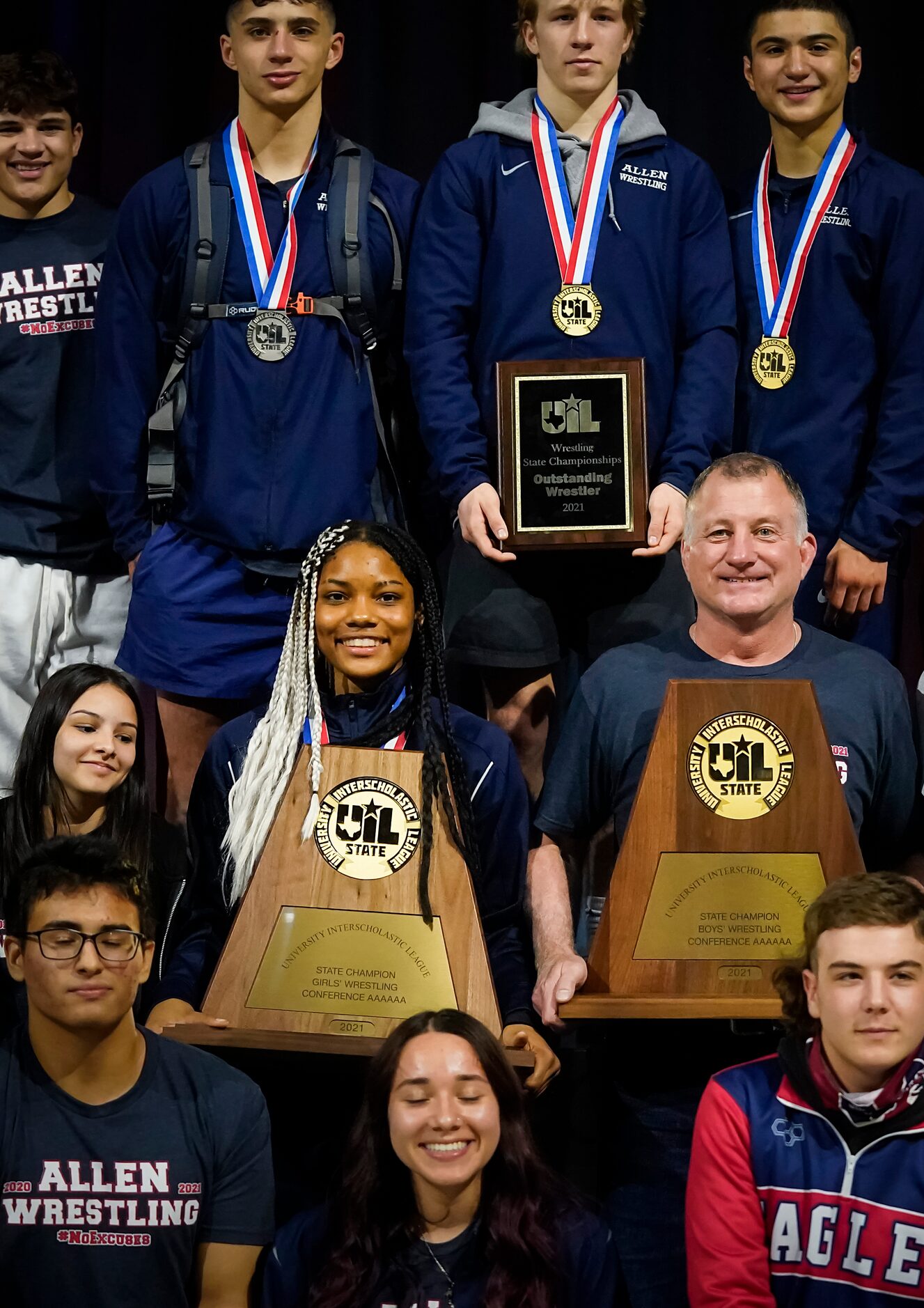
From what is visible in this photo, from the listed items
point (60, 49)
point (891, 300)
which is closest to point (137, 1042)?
point (891, 300)

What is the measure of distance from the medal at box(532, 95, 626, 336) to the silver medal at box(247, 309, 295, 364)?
633mm

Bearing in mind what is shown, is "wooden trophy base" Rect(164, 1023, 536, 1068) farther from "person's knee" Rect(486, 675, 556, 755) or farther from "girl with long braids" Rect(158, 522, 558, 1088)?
"person's knee" Rect(486, 675, 556, 755)

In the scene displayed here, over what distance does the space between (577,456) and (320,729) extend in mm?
869

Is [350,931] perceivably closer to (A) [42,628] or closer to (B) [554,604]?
(B) [554,604]

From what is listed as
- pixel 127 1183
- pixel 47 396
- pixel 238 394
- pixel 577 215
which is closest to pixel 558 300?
pixel 577 215

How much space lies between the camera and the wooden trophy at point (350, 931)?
3.56 metres

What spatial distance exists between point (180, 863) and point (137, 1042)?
82 cm

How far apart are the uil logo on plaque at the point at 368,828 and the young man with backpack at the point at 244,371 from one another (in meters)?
0.83

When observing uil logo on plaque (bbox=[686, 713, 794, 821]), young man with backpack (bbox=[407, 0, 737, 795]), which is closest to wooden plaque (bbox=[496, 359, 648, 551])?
young man with backpack (bbox=[407, 0, 737, 795])

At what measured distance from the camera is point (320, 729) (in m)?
3.96

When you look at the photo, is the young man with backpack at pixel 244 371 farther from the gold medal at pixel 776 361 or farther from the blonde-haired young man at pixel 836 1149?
the blonde-haired young man at pixel 836 1149

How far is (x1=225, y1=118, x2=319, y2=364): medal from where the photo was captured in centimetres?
450

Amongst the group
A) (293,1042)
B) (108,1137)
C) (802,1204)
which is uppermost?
(293,1042)

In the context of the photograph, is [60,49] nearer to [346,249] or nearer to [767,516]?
[346,249]
